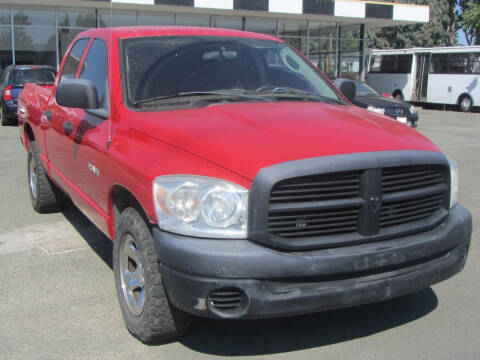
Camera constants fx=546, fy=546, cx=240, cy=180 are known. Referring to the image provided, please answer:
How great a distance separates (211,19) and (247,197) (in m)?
23.0

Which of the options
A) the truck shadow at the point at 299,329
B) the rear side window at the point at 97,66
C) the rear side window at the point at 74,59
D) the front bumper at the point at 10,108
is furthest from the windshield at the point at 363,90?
the truck shadow at the point at 299,329

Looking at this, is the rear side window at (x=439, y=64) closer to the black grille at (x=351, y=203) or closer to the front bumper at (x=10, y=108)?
the front bumper at (x=10, y=108)

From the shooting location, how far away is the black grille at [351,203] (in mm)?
2766

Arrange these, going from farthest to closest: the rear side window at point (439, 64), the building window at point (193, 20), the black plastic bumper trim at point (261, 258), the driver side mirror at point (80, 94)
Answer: the rear side window at point (439, 64) → the building window at point (193, 20) → the driver side mirror at point (80, 94) → the black plastic bumper trim at point (261, 258)

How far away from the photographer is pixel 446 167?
10.7 feet

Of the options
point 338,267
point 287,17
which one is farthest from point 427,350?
point 287,17

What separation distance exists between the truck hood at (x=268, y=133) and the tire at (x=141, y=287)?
553 millimetres

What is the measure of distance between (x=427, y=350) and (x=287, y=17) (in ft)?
77.5

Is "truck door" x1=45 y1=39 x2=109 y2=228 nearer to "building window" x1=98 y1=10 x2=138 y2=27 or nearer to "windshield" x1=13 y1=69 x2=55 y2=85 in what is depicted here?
"windshield" x1=13 y1=69 x2=55 y2=85

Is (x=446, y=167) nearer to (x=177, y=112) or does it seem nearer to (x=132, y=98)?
(x=177, y=112)

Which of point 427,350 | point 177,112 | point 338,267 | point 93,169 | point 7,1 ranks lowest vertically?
point 427,350

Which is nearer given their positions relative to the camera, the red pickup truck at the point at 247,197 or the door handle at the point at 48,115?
the red pickup truck at the point at 247,197

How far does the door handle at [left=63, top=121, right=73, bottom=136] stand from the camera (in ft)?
14.5

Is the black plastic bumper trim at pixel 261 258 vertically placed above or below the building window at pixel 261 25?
below
